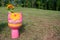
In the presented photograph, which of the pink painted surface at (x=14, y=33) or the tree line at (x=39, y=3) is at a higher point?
the pink painted surface at (x=14, y=33)

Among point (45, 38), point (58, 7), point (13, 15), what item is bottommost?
point (58, 7)

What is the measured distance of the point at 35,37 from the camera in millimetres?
6695

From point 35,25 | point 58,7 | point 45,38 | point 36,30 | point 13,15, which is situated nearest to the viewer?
point 13,15

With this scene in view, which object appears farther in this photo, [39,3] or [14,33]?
[39,3]

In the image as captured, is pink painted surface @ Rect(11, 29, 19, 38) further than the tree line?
No

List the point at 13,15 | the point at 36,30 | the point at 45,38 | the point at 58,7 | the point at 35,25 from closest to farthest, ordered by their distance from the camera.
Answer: the point at 13,15, the point at 45,38, the point at 36,30, the point at 35,25, the point at 58,7

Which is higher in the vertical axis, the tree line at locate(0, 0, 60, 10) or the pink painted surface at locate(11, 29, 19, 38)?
the pink painted surface at locate(11, 29, 19, 38)

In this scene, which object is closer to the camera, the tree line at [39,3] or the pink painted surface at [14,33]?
the pink painted surface at [14,33]

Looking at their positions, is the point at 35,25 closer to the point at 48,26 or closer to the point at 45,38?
the point at 48,26

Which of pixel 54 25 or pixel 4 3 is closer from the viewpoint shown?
pixel 54 25

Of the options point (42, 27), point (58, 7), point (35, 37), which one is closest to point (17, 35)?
point (35, 37)

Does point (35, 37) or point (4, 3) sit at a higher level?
point (35, 37)

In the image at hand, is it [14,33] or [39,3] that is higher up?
[14,33]

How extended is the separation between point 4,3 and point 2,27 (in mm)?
9919
